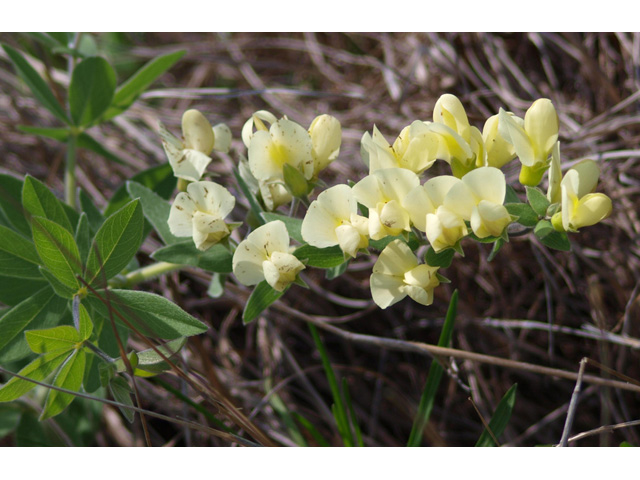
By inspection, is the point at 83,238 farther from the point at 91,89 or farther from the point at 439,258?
the point at 439,258

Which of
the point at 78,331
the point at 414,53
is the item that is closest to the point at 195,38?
the point at 414,53

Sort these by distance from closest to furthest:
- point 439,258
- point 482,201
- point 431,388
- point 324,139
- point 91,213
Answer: point 482,201 < point 439,258 < point 324,139 < point 431,388 < point 91,213

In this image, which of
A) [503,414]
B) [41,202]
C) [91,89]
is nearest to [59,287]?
[41,202]

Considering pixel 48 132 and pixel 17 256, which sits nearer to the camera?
pixel 17 256

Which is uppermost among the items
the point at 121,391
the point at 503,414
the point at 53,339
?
the point at 53,339

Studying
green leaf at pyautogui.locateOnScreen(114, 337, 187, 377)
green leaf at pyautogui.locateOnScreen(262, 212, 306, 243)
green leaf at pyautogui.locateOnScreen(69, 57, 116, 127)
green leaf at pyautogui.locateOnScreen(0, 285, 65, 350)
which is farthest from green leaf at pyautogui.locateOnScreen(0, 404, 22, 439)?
green leaf at pyautogui.locateOnScreen(262, 212, 306, 243)

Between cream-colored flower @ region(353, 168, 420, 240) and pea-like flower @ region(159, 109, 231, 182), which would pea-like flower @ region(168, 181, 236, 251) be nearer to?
pea-like flower @ region(159, 109, 231, 182)

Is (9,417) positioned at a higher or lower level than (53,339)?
lower
